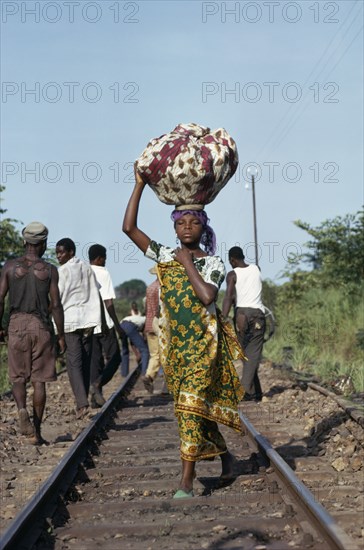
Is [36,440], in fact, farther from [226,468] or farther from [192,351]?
[192,351]

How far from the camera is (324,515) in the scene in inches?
196

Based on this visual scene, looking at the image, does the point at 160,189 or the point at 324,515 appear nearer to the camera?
the point at 324,515

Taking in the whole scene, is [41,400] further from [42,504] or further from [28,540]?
[28,540]

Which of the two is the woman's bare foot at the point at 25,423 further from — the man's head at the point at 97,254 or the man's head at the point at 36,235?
the man's head at the point at 97,254

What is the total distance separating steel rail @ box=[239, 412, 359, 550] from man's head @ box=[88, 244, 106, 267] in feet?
15.8

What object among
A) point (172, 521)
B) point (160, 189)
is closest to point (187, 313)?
point (160, 189)

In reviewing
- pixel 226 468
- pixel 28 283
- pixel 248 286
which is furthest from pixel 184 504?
pixel 248 286

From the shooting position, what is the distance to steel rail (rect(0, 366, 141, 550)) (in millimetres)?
4988

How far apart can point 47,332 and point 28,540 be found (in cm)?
360

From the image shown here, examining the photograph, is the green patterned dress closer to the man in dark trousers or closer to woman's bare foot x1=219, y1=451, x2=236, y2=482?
woman's bare foot x1=219, y1=451, x2=236, y2=482

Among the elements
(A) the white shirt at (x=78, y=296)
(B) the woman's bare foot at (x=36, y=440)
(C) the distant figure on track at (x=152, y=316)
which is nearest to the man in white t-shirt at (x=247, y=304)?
(C) the distant figure on track at (x=152, y=316)

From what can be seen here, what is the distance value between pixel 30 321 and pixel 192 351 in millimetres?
2906

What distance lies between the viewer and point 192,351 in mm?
6027

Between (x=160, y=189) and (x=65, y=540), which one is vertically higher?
(x=160, y=189)
